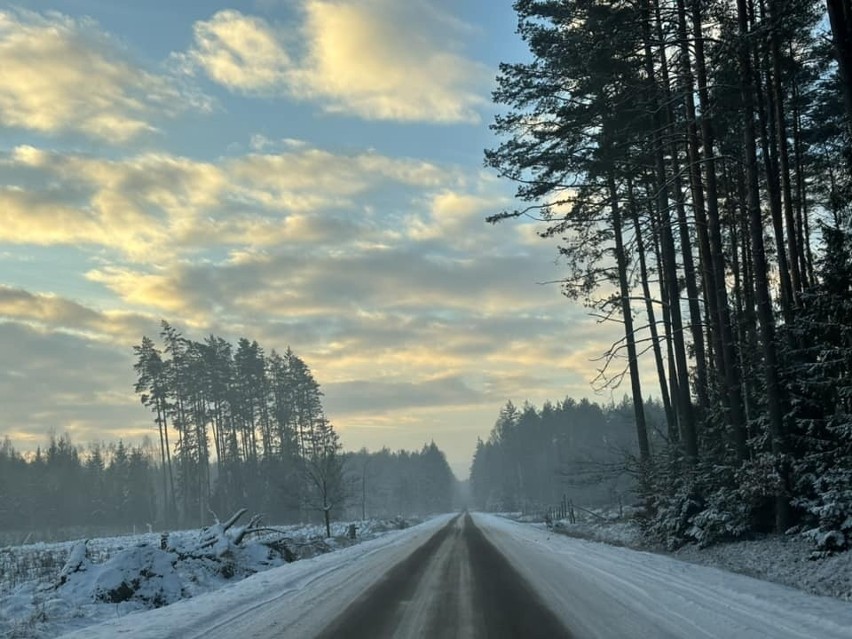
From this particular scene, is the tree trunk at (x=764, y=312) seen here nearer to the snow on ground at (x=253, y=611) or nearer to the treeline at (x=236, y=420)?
the snow on ground at (x=253, y=611)

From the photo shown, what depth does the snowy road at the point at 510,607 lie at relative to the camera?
7.09m

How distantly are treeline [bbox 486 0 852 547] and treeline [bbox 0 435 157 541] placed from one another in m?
74.7

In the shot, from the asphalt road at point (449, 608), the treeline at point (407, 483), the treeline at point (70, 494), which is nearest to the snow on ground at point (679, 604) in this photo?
the asphalt road at point (449, 608)

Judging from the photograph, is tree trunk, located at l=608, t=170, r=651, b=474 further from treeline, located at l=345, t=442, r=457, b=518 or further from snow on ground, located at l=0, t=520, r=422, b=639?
treeline, located at l=345, t=442, r=457, b=518

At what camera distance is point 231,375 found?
66.6 metres

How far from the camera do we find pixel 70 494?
3649 inches

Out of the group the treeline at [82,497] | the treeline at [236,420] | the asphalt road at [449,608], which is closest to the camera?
the asphalt road at [449,608]

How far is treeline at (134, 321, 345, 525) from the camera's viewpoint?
209 feet

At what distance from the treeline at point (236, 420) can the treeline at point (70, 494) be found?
1637cm

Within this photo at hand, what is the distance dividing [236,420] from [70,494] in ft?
138

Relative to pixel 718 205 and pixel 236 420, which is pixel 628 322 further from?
pixel 236 420

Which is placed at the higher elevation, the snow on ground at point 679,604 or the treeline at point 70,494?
the snow on ground at point 679,604

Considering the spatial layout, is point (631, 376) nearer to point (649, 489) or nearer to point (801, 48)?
point (649, 489)

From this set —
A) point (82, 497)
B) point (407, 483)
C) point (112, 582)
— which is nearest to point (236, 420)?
point (82, 497)
